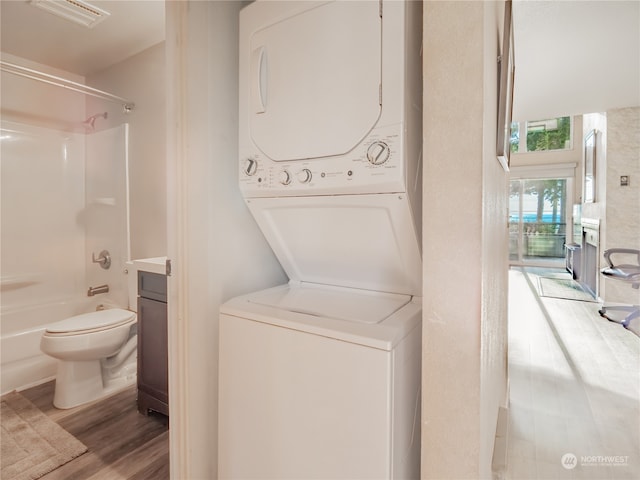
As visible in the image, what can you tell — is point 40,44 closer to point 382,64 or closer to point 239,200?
point 239,200

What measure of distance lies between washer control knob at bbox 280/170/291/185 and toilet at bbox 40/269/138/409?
174 centimetres

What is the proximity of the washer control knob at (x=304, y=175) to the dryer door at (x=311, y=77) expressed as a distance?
0.05 m

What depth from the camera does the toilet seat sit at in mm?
2090

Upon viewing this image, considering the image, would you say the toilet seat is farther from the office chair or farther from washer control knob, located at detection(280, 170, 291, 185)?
the office chair

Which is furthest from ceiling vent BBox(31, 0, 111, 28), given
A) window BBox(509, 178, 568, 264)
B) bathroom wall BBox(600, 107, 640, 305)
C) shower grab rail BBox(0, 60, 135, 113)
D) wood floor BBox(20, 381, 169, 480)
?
window BBox(509, 178, 568, 264)

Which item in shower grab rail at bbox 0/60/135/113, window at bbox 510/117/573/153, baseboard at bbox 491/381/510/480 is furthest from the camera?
window at bbox 510/117/573/153

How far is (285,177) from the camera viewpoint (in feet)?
3.93

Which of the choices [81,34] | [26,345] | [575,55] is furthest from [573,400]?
[81,34]

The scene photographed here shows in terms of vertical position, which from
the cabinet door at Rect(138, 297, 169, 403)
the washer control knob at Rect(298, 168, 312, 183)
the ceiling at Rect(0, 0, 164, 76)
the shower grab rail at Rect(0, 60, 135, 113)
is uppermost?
the ceiling at Rect(0, 0, 164, 76)

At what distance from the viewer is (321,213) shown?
123 centimetres

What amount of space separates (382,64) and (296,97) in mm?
310

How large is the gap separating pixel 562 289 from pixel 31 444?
654cm

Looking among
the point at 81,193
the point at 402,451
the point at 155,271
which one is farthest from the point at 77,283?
the point at 402,451

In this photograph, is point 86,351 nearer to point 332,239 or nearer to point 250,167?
point 250,167
